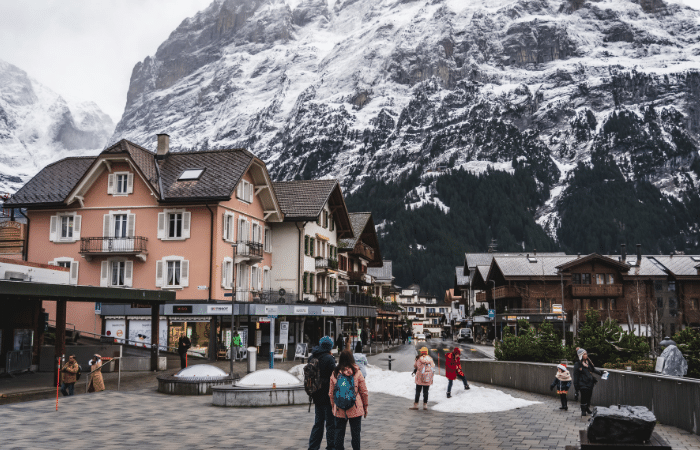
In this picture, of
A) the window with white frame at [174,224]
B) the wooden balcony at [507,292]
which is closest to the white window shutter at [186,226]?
the window with white frame at [174,224]

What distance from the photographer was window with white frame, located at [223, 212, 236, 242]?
42.0 metres

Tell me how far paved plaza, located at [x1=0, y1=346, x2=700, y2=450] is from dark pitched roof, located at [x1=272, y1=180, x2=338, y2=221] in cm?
3027

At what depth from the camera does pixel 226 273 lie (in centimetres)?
4238

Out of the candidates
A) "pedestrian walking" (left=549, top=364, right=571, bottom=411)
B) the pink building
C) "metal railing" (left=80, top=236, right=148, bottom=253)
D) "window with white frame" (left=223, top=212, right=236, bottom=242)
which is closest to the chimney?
the pink building

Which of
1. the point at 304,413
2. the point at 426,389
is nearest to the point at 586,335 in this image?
the point at 426,389

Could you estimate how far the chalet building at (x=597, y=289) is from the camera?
73.6 m

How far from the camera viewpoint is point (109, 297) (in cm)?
2584

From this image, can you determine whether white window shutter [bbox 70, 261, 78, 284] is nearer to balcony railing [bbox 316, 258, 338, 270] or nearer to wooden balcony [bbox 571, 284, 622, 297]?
balcony railing [bbox 316, 258, 338, 270]

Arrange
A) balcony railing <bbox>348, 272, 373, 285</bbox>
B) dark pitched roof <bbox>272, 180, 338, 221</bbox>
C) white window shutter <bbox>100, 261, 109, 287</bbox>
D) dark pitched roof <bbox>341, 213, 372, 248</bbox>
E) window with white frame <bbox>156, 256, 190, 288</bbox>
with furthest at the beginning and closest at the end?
dark pitched roof <bbox>341, 213, 372, 248</bbox> → balcony railing <bbox>348, 272, 373, 285</bbox> → dark pitched roof <bbox>272, 180, 338, 221</bbox> → white window shutter <bbox>100, 261, 109, 287</bbox> → window with white frame <bbox>156, 256, 190, 288</bbox>

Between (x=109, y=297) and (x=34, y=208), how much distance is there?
21102mm

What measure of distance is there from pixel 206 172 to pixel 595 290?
4708cm

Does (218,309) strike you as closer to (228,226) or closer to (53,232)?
(228,226)

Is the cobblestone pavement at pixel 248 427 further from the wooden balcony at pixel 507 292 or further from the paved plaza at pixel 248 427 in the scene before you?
the wooden balcony at pixel 507 292

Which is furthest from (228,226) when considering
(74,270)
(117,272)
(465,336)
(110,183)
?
(465,336)
